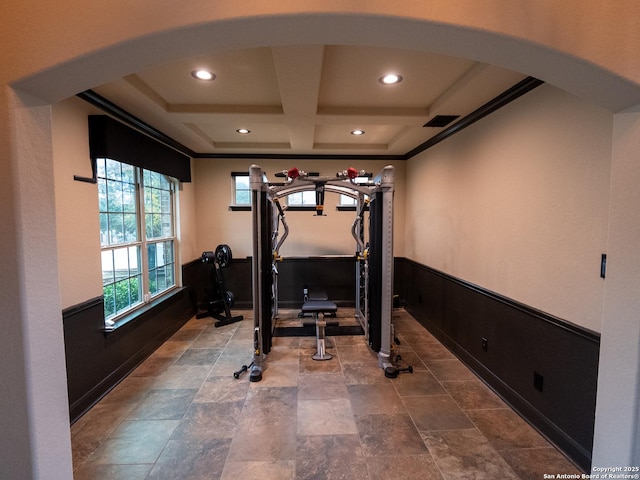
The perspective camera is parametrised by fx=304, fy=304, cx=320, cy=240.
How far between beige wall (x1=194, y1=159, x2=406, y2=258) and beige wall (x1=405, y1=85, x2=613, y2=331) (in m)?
1.91

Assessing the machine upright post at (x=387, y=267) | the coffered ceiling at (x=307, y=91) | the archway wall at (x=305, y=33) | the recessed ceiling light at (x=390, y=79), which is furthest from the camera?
the machine upright post at (x=387, y=267)

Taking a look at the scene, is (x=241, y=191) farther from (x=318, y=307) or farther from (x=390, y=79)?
(x=390, y=79)

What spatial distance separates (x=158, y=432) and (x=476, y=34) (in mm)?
2936

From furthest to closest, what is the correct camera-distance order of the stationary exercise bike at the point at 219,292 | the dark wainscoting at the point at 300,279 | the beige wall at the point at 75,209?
the dark wainscoting at the point at 300,279 → the stationary exercise bike at the point at 219,292 → the beige wall at the point at 75,209

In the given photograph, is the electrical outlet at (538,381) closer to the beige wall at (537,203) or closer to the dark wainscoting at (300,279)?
the beige wall at (537,203)

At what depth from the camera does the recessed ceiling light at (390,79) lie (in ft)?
7.84

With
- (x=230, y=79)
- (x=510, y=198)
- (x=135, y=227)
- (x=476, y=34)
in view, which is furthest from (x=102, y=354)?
(x=510, y=198)

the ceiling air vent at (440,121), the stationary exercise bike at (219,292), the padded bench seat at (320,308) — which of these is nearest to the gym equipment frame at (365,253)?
the padded bench seat at (320,308)

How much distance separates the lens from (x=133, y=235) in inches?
134

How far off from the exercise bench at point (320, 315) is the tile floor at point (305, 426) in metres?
0.16

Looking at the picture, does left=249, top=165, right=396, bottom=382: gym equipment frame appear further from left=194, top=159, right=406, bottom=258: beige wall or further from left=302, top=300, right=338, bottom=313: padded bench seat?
left=194, top=159, right=406, bottom=258: beige wall

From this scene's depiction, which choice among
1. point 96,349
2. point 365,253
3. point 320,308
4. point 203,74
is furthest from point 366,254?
point 96,349

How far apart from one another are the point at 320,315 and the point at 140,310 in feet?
6.65

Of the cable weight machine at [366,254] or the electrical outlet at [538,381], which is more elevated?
the cable weight machine at [366,254]
